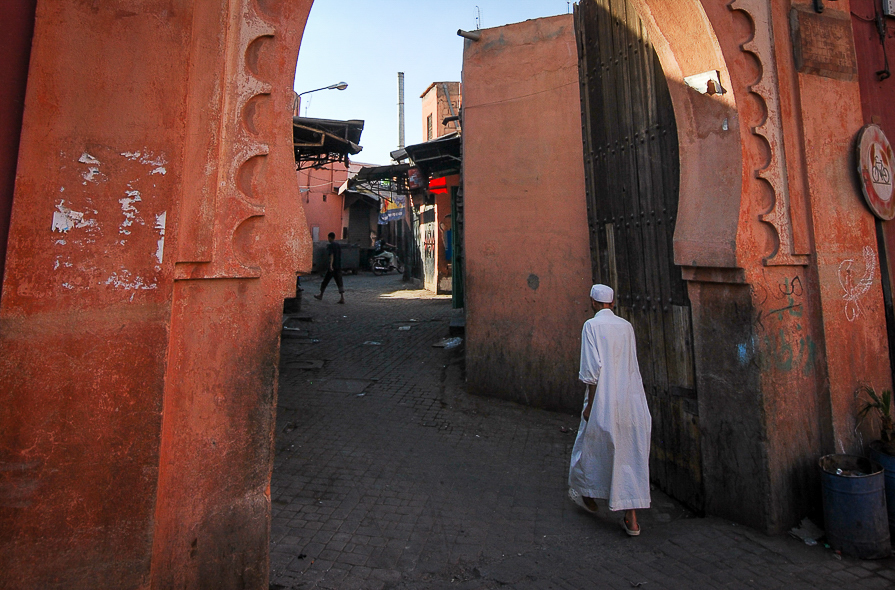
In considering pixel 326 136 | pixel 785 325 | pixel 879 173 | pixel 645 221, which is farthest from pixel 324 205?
pixel 785 325

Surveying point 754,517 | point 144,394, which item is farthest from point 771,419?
point 144,394

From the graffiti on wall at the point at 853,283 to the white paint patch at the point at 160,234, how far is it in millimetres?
4260

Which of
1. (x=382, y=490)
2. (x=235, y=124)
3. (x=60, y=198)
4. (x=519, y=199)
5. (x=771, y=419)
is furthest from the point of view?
(x=519, y=199)

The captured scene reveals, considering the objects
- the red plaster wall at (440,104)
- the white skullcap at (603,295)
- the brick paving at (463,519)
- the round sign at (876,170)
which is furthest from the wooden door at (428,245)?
the round sign at (876,170)

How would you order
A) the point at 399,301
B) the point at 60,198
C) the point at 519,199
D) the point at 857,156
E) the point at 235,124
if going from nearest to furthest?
the point at 60,198 → the point at 235,124 → the point at 857,156 → the point at 519,199 → the point at 399,301

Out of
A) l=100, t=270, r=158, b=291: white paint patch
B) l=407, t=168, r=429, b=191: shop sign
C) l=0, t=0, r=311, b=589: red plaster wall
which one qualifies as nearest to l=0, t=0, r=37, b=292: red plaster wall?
l=0, t=0, r=311, b=589: red plaster wall

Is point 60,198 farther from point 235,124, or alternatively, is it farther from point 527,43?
point 527,43

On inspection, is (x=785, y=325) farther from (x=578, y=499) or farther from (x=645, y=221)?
(x=578, y=499)

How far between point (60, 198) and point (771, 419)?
410 cm

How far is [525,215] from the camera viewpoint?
647cm

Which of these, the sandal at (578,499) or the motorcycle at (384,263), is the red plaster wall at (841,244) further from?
the motorcycle at (384,263)

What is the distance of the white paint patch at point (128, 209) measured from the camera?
Answer: 7.22 feet

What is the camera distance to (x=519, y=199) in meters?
6.51

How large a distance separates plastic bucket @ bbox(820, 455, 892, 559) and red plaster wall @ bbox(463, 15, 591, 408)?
300 centimetres
